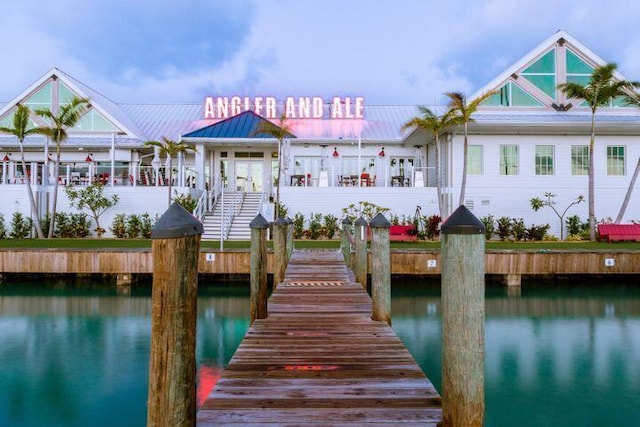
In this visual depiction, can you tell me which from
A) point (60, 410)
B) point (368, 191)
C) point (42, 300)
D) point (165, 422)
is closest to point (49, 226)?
point (42, 300)

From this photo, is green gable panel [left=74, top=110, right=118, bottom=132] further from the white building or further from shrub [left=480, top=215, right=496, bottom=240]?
shrub [left=480, top=215, right=496, bottom=240]

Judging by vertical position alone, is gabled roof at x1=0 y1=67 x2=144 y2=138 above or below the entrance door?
above

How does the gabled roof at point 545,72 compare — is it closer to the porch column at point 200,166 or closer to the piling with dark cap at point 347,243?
the piling with dark cap at point 347,243

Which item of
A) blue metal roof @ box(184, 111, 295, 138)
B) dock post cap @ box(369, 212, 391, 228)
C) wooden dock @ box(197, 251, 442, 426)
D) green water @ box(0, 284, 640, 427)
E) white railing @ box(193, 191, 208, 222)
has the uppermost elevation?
blue metal roof @ box(184, 111, 295, 138)

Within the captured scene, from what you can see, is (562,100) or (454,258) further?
(562,100)

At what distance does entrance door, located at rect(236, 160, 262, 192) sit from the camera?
26.9 m

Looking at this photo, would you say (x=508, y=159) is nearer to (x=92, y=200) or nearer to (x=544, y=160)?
(x=544, y=160)

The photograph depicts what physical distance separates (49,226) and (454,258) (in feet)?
77.1

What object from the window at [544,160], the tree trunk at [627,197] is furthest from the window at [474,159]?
the tree trunk at [627,197]

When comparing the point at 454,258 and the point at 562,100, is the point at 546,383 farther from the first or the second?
the point at 562,100

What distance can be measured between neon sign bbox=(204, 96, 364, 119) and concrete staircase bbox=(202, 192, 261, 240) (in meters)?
8.45

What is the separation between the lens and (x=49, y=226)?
73.0 ft

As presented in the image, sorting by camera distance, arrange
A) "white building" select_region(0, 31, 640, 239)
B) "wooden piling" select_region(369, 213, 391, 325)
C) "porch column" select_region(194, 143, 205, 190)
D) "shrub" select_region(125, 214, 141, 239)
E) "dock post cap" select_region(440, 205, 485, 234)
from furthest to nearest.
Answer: "porch column" select_region(194, 143, 205, 190)
"white building" select_region(0, 31, 640, 239)
"shrub" select_region(125, 214, 141, 239)
"wooden piling" select_region(369, 213, 391, 325)
"dock post cap" select_region(440, 205, 485, 234)

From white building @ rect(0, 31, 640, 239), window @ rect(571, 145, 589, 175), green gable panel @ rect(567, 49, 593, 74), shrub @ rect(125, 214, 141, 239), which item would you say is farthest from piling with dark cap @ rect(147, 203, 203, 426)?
green gable panel @ rect(567, 49, 593, 74)
